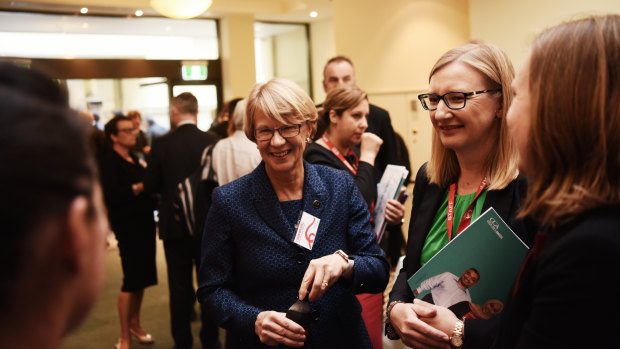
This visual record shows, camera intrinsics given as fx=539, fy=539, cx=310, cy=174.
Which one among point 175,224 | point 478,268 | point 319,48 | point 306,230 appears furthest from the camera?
point 319,48

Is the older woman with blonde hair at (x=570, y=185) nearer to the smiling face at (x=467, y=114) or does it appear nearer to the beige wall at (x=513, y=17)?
the smiling face at (x=467, y=114)

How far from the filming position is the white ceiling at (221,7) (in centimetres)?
798

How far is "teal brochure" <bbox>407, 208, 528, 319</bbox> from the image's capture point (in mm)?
1257

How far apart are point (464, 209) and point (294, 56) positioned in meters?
10.3

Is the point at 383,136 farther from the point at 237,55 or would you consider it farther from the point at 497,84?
the point at 237,55

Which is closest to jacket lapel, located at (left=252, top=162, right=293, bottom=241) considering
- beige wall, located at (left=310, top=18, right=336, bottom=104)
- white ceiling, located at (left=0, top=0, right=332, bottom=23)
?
white ceiling, located at (left=0, top=0, right=332, bottom=23)

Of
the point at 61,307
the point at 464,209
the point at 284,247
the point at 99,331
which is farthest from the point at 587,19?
the point at 99,331

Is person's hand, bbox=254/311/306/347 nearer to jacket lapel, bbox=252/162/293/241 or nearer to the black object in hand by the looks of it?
the black object in hand

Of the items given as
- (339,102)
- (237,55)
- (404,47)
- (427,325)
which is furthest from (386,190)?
(237,55)

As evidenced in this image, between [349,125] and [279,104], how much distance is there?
124cm

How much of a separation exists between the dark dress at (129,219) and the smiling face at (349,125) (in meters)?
1.94

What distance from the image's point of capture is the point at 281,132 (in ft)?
6.09

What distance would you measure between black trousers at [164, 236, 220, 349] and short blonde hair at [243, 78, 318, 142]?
7.45 ft

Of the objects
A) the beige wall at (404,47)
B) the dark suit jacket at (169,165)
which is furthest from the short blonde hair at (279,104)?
the beige wall at (404,47)
